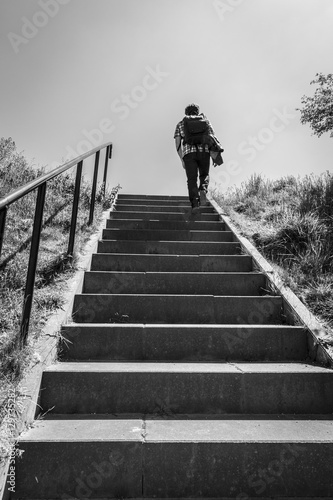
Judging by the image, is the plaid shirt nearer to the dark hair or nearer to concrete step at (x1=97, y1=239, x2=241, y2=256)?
the dark hair

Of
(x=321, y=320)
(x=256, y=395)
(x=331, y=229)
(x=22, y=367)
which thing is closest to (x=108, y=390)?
(x=22, y=367)

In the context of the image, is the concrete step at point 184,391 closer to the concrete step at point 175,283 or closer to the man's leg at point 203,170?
the concrete step at point 175,283

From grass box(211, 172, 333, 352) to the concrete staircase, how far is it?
0.42m

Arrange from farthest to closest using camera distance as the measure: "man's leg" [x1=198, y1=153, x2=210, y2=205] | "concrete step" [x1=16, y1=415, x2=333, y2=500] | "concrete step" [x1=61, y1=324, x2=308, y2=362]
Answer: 1. "man's leg" [x1=198, y1=153, x2=210, y2=205]
2. "concrete step" [x1=61, y1=324, x2=308, y2=362]
3. "concrete step" [x1=16, y1=415, x2=333, y2=500]

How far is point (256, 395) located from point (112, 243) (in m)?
2.74

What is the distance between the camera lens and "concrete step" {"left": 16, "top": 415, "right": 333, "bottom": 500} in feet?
6.01

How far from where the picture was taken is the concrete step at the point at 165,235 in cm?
482

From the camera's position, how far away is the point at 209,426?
209cm

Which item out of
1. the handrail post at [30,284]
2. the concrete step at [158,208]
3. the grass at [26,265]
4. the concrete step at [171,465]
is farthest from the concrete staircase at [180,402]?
the concrete step at [158,208]

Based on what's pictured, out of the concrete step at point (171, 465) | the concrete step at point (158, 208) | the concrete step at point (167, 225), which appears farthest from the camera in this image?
the concrete step at point (158, 208)

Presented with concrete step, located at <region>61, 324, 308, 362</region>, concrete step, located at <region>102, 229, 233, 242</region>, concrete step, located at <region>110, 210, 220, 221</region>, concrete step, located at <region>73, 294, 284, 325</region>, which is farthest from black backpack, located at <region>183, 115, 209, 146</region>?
concrete step, located at <region>61, 324, 308, 362</region>

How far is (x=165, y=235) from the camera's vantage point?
4.86 meters

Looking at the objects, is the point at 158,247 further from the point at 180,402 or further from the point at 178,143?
the point at 180,402

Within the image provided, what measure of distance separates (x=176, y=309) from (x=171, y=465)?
1.42 m
